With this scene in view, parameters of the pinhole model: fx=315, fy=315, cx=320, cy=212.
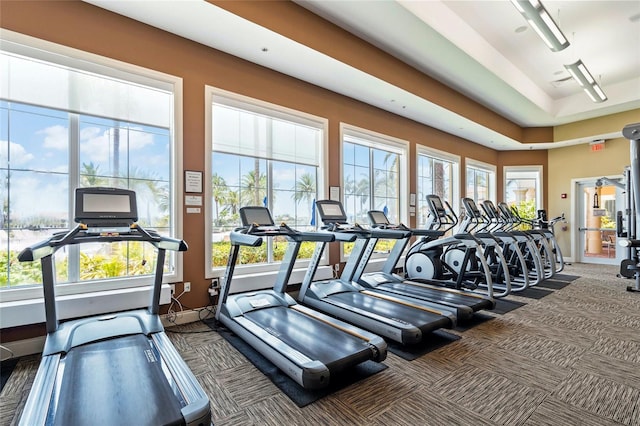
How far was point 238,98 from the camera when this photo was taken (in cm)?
417

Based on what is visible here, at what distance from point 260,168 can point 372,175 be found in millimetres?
2541

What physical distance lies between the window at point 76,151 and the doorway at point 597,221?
1030cm

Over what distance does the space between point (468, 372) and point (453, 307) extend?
108 centimetres

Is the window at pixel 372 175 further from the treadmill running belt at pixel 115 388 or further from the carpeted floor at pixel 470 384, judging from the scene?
the treadmill running belt at pixel 115 388

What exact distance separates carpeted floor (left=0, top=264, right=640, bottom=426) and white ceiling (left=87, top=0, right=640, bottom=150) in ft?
11.0

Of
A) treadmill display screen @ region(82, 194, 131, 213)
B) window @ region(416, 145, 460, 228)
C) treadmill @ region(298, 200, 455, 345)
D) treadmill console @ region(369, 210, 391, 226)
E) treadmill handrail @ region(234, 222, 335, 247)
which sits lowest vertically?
treadmill @ region(298, 200, 455, 345)

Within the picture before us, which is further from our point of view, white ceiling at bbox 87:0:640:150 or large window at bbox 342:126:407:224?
large window at bbox 342:126:407:224

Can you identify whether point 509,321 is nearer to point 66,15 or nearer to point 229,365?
point 229,365

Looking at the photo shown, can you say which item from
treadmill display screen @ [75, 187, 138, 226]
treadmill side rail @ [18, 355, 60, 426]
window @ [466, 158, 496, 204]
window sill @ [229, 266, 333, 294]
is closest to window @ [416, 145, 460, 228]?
window @ [466, 158, 496, 204]

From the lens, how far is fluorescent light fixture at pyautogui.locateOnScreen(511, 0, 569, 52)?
3.53m

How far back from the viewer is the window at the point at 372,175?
573cm

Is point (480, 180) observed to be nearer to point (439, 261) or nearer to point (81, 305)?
point (439, 261)

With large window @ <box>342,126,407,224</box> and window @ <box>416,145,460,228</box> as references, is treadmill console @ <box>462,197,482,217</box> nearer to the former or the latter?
window @ <box>416,145,460,228</box>

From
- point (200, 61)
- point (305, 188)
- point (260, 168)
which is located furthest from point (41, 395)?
point (305, 188)
